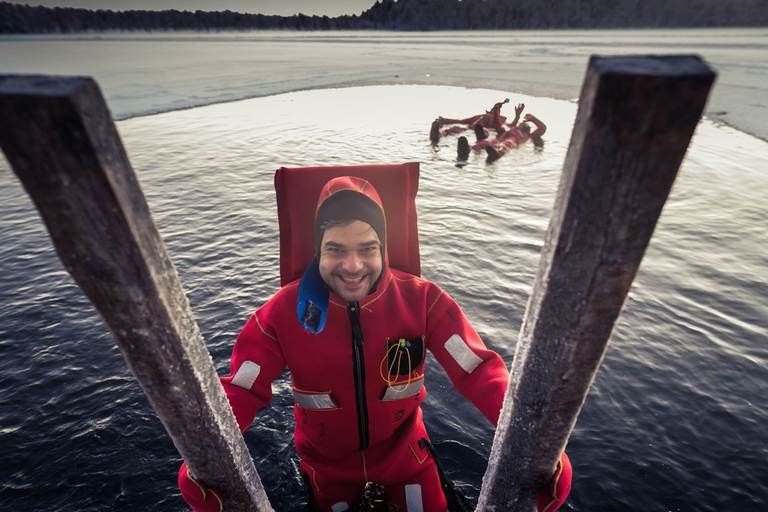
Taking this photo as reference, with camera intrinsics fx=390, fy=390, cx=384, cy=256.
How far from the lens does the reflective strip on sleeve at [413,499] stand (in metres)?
2.70

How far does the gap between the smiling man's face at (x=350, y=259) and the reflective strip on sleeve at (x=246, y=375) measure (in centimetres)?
65

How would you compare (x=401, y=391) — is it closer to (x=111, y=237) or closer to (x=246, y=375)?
(x=246, y=375)

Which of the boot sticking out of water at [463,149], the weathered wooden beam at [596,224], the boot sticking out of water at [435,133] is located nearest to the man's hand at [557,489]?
the weathered wooden beam at [596,224]

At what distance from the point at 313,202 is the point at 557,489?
2.04 meters

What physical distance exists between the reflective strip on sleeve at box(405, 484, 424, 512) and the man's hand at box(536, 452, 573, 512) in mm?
1159

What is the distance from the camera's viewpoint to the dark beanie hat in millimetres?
2170

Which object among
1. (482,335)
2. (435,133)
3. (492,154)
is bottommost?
(482,335)

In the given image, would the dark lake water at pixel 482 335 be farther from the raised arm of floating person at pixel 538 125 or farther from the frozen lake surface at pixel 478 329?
the raised arm of floating person at pixel 538 125

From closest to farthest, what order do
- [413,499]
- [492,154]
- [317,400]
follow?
[317,400] → [413,499] → [492,154]

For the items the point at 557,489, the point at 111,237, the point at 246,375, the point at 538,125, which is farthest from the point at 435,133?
the point at 111,237

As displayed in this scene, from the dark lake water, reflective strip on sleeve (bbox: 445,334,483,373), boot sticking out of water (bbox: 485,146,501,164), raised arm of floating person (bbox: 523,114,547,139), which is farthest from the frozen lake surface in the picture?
raised arm of floating person (bbox: 523,114,547,139)

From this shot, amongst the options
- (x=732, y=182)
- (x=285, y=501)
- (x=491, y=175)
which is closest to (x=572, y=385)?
(x=285, y=501)

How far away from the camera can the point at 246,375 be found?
2.23 m

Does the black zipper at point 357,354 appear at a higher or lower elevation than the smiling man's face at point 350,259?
lower
